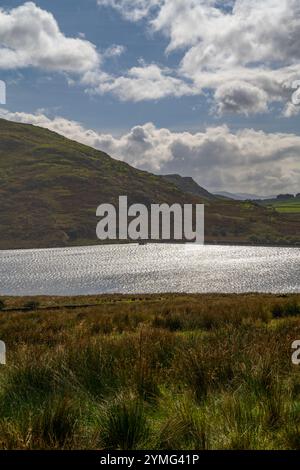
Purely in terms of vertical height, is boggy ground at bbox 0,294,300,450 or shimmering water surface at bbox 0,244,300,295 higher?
boggy ground at bbox 0,294,300,450

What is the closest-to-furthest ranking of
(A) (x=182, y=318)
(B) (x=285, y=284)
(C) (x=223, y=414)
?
(C) (x=223, y=414) → (A) (x=182, y=318) → (B) (x=285, y=284)

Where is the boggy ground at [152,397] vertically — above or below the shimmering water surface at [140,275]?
above

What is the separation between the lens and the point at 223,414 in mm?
4762

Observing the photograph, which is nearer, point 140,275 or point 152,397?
point 152,397

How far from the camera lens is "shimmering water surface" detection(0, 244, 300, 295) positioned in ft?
275

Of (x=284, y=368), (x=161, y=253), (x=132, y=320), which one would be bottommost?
(x=161, y=253)

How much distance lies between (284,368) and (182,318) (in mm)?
8498

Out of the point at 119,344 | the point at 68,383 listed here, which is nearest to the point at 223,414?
the point at 68,383

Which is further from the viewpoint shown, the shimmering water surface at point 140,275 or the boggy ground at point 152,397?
the shimmering water surface at point 140,275

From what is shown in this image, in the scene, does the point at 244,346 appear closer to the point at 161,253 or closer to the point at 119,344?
the point at 119,344

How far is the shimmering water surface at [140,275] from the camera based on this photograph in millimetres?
83938

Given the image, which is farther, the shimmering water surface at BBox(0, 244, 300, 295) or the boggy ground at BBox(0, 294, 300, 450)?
the shimmering water surface at BBox(0, 244, 300, 295)

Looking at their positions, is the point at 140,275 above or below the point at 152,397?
below

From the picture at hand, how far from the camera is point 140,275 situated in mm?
107625
